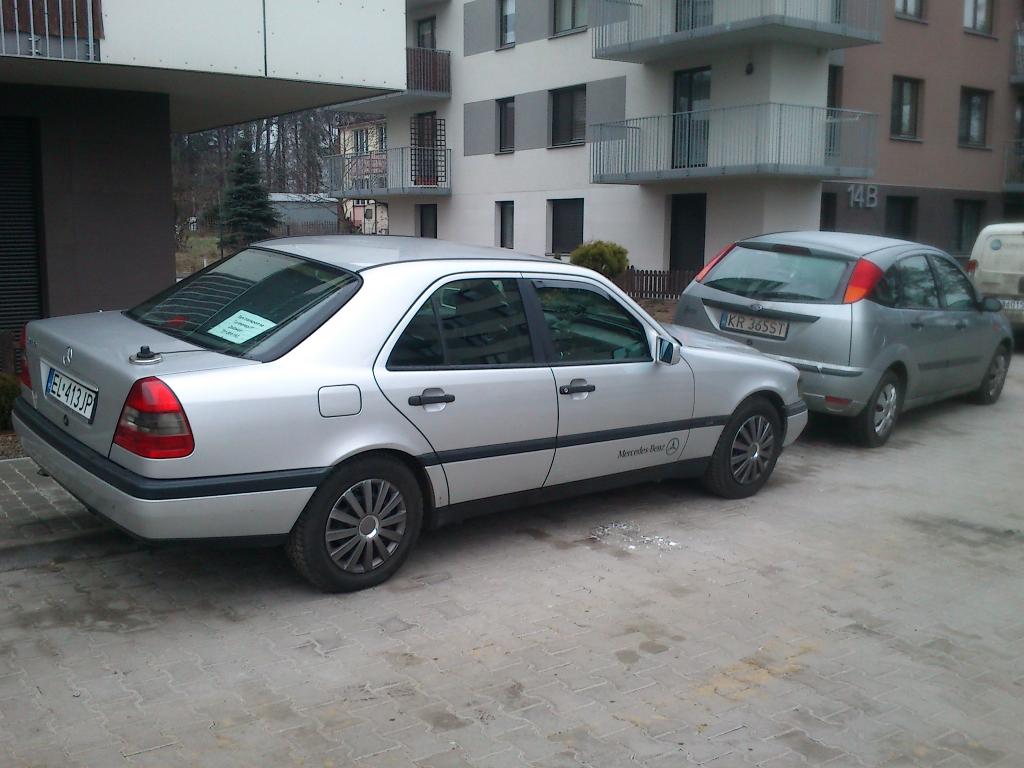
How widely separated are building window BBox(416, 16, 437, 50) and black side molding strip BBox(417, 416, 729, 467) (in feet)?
101

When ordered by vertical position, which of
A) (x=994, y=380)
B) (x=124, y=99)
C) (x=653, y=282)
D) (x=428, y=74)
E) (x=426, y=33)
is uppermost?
(x=426, y=33)

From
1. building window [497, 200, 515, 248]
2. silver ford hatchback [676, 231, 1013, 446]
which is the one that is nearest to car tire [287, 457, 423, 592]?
silver ford hatchback [676, 231, 1013, 446]

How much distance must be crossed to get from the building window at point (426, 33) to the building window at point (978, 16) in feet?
54.3

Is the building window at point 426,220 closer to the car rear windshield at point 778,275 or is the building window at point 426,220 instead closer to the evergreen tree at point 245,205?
the evergreen tree at point 245,205

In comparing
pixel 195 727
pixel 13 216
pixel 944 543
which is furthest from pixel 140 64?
pixel 944 543

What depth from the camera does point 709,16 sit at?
23906mm

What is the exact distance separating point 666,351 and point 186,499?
2985mm

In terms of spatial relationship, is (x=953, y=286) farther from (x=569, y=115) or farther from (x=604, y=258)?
(x=569, y=115)

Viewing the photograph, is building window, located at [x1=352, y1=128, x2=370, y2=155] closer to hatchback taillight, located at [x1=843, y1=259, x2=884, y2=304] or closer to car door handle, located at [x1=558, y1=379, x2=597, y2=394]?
hatchback taillight, located at [x1=843, y1=259, x2=884, y2=304]

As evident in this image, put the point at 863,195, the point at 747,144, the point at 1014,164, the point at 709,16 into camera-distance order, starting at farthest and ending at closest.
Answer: the point at 1014,164 → the point at 863,195 → the point at 709,16 → the point at 747,144

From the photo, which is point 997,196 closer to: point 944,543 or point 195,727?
point 944,543

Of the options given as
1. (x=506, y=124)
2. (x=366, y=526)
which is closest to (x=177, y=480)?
(x=366, y=526)

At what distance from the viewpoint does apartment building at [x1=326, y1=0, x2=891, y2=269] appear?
2330cm

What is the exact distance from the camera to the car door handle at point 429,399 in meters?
5.01
